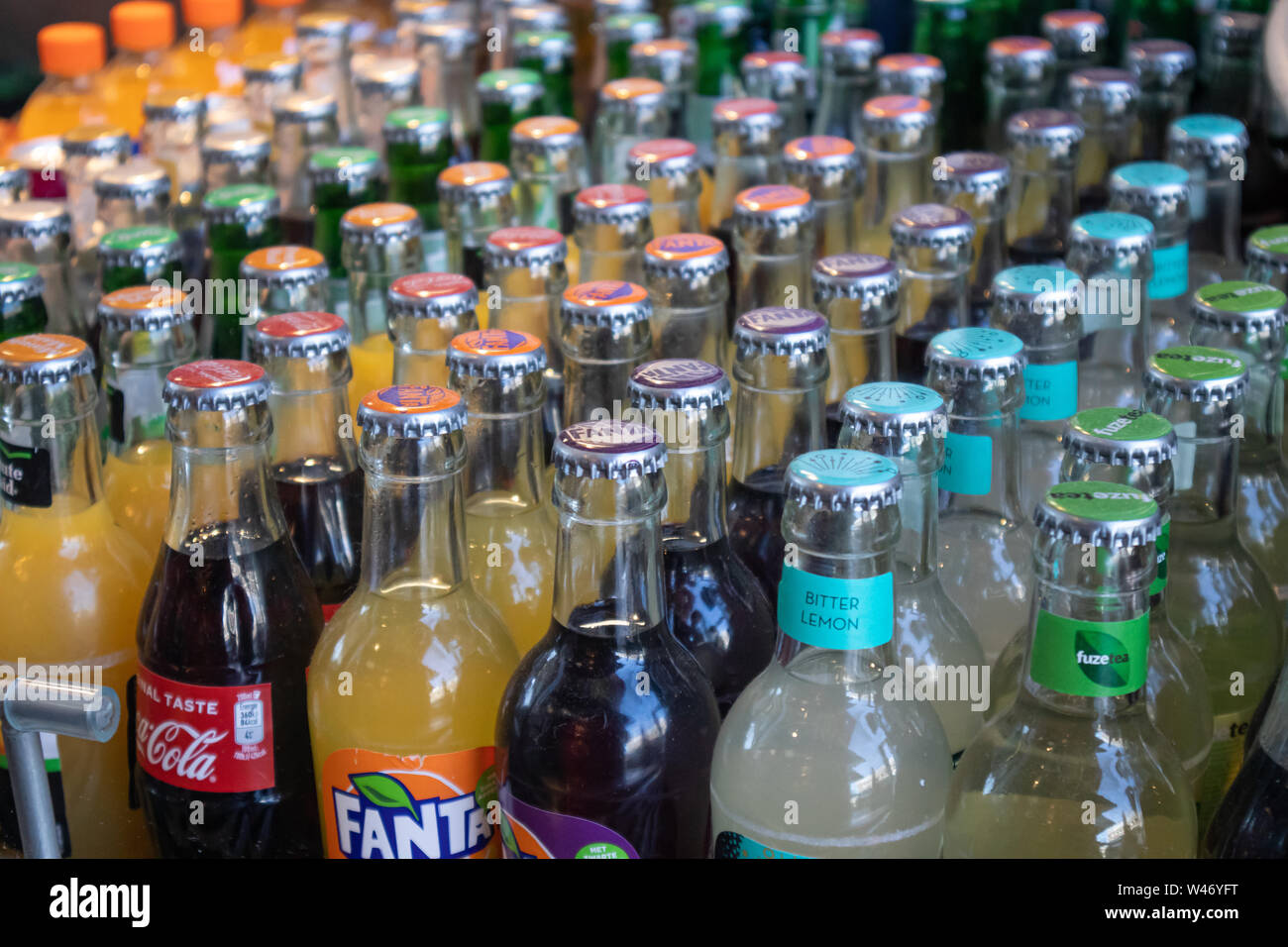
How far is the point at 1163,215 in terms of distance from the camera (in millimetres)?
1197

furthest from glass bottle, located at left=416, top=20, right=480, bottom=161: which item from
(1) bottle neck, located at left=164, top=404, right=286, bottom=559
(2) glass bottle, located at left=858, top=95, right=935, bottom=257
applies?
(1) bottle neck, located at left=164, top=404, right=286, bottom=559

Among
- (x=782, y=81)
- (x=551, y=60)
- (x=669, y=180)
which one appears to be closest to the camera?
(x=669, y=180)

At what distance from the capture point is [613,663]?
31.7 inches

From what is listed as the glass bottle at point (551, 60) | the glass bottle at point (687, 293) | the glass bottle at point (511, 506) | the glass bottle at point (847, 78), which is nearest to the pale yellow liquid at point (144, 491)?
the glass bottle at point (511, 506)

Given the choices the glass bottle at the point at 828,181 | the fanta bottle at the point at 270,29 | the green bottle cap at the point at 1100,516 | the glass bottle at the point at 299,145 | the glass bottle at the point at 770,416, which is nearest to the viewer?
the green bottle cap at the point at 1100,516

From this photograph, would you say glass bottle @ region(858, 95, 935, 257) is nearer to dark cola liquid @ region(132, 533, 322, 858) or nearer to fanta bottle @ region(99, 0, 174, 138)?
dark cola liquid @ region(132, 533, 322, 858)

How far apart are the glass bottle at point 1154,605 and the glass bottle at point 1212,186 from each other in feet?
1.70

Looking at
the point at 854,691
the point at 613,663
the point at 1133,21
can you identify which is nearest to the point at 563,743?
the point at 613,663

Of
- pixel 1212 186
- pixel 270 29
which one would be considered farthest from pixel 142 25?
pixel 1212 186

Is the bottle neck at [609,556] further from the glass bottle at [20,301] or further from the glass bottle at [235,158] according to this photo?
the glass bottle at [235,158]

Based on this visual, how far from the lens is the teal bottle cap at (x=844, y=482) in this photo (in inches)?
29.0

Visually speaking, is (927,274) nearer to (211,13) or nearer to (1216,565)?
(1216,565)

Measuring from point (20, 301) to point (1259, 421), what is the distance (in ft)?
3.09
